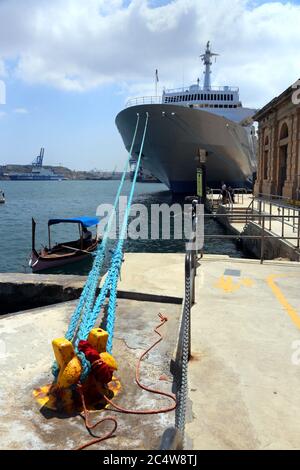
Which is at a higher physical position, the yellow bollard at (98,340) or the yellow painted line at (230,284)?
the yellow bollard at (98,340)

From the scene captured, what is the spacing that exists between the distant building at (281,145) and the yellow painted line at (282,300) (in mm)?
17023

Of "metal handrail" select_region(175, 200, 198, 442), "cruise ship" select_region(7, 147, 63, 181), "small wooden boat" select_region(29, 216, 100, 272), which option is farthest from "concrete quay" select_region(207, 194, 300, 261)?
"cruise ship" select_region(7, 147, 63, 181)

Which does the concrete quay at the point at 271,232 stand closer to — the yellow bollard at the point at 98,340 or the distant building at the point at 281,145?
the distant building at the point at 281,145

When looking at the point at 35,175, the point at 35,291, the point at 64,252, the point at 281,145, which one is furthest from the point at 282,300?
the point at 35,175

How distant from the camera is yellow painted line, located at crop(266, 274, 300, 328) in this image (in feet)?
18.2

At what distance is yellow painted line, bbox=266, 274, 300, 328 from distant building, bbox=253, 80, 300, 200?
670 inches

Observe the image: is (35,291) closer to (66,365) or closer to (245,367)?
(66,365)

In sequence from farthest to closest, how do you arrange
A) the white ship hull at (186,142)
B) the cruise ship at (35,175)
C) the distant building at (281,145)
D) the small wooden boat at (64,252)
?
the cruise ship at (35,175) < the white ship hull at (186,142) < the distant building at (281,145) < the small wooden boat at (64,252)

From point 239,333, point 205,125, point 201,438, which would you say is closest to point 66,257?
point 239,333

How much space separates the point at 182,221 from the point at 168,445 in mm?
28402

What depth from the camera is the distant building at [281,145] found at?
78.4 ft

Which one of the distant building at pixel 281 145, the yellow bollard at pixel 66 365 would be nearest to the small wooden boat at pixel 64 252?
the yellow bollard at pixel 66 365

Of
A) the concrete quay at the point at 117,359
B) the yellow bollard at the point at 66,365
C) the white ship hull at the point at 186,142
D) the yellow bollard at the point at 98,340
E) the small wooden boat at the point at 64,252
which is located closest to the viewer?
the concrete quay at the point at 117,359

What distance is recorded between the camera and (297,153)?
2386 cm
